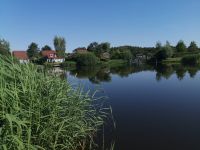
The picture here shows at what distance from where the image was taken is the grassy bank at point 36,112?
5.57m

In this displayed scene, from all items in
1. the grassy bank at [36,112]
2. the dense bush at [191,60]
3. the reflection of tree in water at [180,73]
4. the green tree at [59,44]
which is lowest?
the reflection of tree in water at [180,73]

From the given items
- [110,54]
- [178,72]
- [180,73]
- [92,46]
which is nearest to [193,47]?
[110,54]

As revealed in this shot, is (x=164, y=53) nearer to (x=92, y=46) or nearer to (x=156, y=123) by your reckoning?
(x=92, y=46)

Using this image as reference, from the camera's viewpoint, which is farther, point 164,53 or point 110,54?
point 110,54

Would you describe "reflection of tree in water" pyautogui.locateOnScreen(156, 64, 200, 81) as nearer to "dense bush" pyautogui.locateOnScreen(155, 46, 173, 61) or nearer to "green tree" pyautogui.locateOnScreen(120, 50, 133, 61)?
"dense bush" pyautogui.locateOnScreen(155, 46, 173, 61)

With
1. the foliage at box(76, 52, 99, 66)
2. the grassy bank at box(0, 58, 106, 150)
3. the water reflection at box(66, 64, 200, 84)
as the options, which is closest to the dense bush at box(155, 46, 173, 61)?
the foliage at box(76, 52, 99, 66)

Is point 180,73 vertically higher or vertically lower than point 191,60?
lower

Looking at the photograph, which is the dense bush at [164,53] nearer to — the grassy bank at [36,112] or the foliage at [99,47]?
the foliage at [99,47]

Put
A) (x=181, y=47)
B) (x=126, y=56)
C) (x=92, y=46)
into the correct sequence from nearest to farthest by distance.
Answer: (x=181, y=47) → (x=126, y=56) → (x=92, y=46)

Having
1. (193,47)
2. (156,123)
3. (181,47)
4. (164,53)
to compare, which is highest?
(181,47)

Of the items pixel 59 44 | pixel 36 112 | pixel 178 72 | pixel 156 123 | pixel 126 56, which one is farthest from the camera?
pixel 126 56

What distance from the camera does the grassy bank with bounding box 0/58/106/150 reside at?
5.57m

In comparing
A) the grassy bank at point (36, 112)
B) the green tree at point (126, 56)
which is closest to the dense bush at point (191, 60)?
the green tree at point (126, 56)

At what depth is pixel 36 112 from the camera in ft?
21.7
